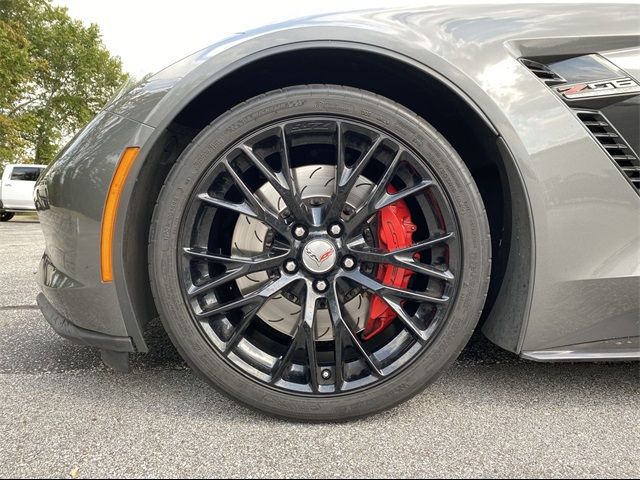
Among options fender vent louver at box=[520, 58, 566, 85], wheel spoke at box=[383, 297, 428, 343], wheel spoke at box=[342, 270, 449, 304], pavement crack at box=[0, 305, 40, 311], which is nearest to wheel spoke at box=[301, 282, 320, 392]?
wheel spoke at box=[342, 270, 449, 304]

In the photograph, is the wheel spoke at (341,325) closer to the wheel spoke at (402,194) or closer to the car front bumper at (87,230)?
the wheel spoke at (402,194)

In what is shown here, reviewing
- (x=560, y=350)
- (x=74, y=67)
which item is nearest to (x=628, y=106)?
(x=560, y=350)

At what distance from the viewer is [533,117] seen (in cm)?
128

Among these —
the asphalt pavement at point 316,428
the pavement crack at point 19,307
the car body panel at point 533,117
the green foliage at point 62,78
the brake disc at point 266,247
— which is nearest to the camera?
the asphalt pavement at point 316,428

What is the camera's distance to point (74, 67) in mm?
25766

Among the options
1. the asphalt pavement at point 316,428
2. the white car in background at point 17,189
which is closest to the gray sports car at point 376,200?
the asphalt pavement at point 316,428

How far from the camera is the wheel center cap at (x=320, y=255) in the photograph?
53.2 inches

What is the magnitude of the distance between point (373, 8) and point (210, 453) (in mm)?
1372

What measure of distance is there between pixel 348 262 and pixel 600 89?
91cm

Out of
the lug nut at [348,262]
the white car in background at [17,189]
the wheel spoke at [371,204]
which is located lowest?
the white car in background at [17,189]

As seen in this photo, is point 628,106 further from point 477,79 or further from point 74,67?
point 74,67

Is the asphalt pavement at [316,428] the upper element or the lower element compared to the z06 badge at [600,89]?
lower

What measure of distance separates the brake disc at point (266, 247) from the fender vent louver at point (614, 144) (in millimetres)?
668

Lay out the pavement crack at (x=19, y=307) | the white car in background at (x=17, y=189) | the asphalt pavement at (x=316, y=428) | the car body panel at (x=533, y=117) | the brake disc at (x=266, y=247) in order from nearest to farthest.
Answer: the asphalt pavement at (x=316, y=428)
the car body panel at (x=533, y=117)
the brake disc at (x=266, y=247)
the pavement crack at (x=19, y=307)
the white car in background at (x=17, y=189)
